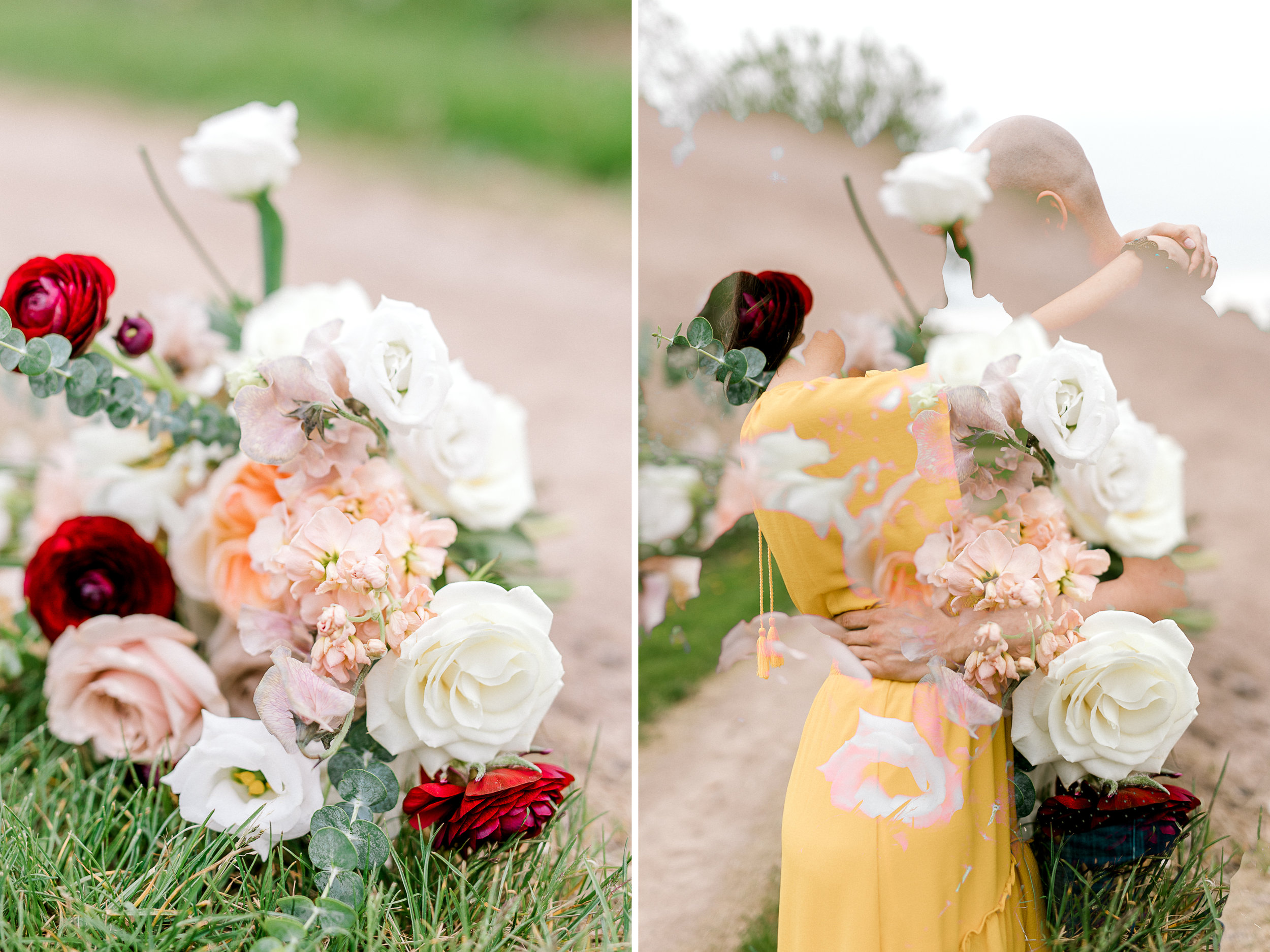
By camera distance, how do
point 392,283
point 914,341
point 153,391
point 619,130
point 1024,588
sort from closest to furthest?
point 1024,588 < point 914,341 < point 153,391 < point 392,283 < point 619,130

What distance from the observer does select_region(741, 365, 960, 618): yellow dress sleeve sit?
51 cm

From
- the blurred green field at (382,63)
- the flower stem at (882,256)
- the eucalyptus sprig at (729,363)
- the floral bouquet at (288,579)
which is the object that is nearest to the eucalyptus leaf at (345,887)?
the floral bouquet at (288,579)

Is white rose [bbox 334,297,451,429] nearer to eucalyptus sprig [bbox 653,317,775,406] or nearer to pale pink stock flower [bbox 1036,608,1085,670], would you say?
eucalyptus sprig [bbox 653,317,775,406]

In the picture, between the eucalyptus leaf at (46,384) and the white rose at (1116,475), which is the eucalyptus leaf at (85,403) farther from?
the white rose at (1116,475)

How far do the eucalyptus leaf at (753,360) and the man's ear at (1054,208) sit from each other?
7.4 inches

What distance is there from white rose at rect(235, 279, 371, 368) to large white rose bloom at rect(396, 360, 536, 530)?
0.39 feet

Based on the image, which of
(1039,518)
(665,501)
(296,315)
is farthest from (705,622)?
(296,315)

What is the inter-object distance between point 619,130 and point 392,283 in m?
0.83

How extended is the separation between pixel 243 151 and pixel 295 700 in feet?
1.65

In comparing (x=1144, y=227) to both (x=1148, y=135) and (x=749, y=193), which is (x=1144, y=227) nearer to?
(x=1148, y=135)

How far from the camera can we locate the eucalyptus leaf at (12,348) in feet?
1.91

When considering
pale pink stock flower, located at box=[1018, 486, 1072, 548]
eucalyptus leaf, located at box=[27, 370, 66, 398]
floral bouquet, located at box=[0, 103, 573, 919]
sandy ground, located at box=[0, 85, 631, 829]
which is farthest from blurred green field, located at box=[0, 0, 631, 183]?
pale pink stock flower, located at box=[1018, 486, 1072, 548]

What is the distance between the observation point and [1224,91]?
1.82 feet

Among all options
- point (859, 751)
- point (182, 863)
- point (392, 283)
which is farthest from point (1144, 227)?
point (392, 283)
